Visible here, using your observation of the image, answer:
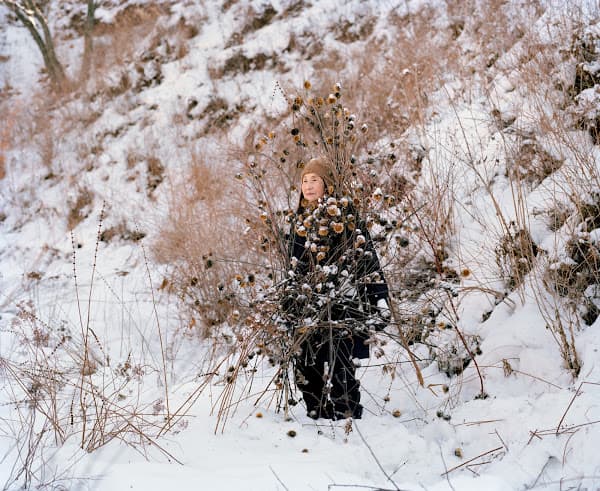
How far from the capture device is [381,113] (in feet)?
16.0

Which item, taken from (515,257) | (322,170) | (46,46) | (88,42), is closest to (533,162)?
(515,257)

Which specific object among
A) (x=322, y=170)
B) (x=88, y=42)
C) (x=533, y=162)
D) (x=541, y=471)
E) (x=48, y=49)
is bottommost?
(x=541, y=471)

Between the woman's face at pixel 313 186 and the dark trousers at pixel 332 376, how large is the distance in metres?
0.61

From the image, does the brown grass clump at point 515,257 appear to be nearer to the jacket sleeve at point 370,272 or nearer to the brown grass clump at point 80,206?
the jacket sleeve at point 370,272

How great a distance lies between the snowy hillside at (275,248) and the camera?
187cm

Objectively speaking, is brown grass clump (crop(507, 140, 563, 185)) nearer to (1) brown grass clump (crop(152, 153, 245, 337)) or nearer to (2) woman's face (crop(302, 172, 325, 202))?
(2) woman's face (crop(302, 172, 325, 202))

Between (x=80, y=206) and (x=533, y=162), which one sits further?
(x=80, y=206)

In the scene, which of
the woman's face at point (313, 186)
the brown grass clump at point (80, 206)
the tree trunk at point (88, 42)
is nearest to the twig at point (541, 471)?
the woman's face at point (313, 186)

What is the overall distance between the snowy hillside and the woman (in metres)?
0.13

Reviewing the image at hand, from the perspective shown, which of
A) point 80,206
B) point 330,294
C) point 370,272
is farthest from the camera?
point 80,206

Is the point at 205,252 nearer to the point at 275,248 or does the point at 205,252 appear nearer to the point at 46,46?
the point at 275,248

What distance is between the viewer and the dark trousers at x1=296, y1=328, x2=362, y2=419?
7.16 feet

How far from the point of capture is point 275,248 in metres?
2.33

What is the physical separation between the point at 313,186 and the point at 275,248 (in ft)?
1.13
